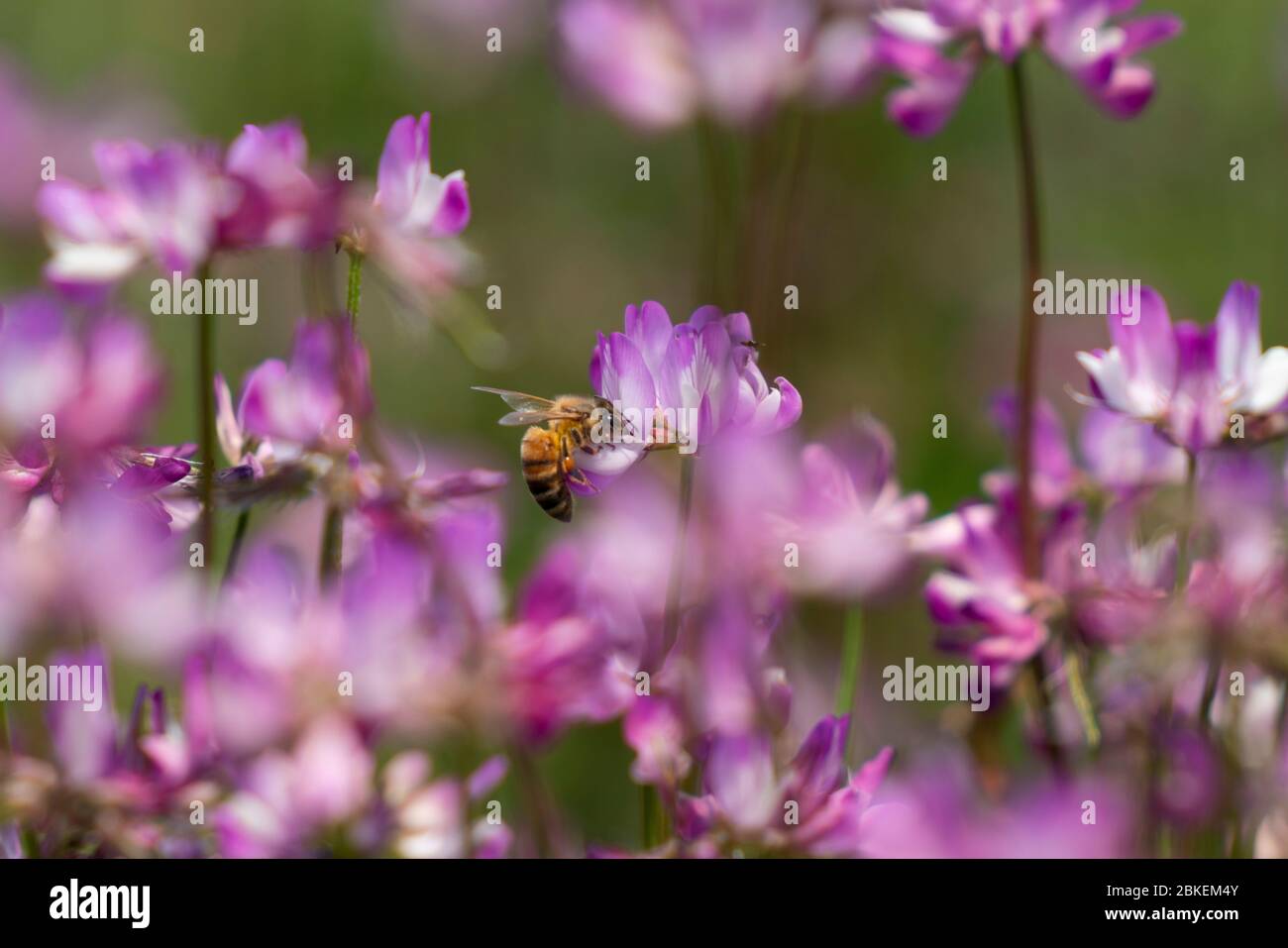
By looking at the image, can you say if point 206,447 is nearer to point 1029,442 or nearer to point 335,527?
point 335,527

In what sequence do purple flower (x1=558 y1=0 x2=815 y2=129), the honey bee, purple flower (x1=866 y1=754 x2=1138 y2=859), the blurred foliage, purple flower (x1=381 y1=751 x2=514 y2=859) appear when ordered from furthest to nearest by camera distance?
the blurred foliage → purple flower (x1=558 y1=0 x2=815 y2=129) → the honey bee → purple flower (x1=381 y1=751 x2=514 y2=859) → purple flower (x1=866 y1=754 x2=1138 y2=859)

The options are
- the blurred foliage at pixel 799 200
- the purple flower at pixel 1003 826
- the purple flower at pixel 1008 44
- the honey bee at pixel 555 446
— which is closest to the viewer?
the purple flower at pixel 1003 826

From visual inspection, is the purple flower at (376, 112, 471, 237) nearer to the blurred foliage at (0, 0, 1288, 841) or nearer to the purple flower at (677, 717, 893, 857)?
the purple flower at (677, 717, 893, 857)

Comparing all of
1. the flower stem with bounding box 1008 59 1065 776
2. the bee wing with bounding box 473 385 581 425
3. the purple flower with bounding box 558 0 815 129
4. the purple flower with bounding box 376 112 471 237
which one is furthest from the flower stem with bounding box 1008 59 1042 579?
A: the purple flower with bounding box 558 0 815 129

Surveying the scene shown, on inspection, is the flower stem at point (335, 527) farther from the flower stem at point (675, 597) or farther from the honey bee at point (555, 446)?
the honey bee at point (555, 446)

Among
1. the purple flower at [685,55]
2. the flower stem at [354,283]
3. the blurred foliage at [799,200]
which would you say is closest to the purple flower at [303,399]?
the flower stem at [354,283]

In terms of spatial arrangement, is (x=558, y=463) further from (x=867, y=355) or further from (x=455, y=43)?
(x=455, y=43)
